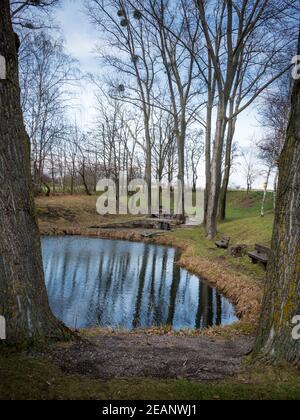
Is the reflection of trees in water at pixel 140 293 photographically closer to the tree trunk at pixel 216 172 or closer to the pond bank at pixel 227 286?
the pond bank at pixel 227 286

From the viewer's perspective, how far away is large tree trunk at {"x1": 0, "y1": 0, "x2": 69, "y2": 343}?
14.2ft

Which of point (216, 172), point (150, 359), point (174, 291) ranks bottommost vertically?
point (174, 291)

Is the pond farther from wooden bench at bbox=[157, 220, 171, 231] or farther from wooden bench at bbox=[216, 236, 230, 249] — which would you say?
wooden bench at bbox=[157, 220, 171, 231]

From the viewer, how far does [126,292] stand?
11398mm

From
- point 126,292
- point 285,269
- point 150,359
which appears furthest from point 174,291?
point 285,269

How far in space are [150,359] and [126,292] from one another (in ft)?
22.3

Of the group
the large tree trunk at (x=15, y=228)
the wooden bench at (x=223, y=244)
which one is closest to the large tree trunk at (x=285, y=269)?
the large tree trunk at (x=15, y=228)

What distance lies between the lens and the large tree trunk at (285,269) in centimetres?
416

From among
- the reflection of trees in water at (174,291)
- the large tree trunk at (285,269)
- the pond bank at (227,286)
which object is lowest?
the reflection of trees in water at (174,291)

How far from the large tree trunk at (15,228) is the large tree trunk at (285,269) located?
2712 mm
